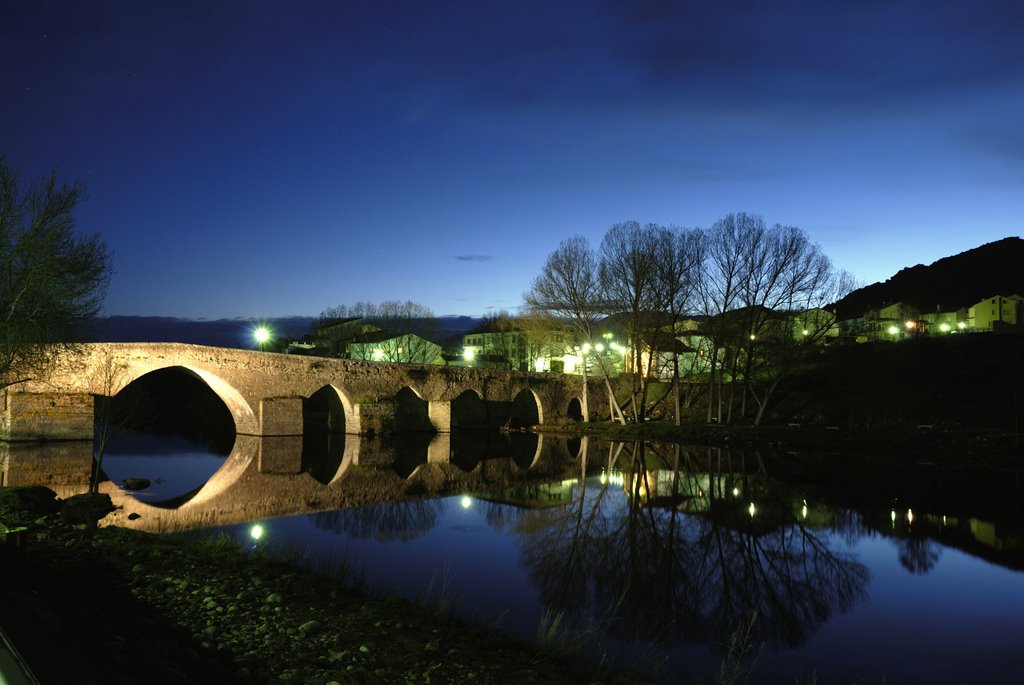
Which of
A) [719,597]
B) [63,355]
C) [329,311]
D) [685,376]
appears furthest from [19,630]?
[329,311]

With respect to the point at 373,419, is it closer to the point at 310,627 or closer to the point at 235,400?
the point at 235,400

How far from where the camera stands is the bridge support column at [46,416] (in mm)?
26828

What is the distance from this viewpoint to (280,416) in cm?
3425

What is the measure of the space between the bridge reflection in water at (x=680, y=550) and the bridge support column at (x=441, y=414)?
1705 cm

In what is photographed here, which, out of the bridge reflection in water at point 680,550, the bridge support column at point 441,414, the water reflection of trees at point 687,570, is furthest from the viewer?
the bridge support column at point 441,414

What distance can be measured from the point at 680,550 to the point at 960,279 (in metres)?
124

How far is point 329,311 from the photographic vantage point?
71.5m

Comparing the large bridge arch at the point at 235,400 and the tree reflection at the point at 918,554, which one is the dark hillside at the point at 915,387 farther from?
the large bridge arch at the point at 235,400

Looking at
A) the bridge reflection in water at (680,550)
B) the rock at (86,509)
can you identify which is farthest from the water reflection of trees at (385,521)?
the rock at (86,509)

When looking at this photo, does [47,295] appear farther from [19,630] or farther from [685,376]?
[685,376]

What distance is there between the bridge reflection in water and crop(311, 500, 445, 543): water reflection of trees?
7cm

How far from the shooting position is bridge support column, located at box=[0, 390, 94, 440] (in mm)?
26828

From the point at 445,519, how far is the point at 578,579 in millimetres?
5535

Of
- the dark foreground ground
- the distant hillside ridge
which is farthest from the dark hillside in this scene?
the distant hillside ridge
